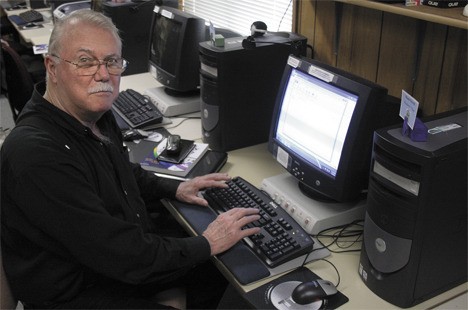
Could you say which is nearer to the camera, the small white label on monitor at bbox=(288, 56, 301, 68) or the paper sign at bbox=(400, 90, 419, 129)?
the paper sign at bbox=(400, 90, 419, 129)

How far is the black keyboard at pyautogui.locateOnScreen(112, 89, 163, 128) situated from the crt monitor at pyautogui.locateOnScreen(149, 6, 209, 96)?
0.15m

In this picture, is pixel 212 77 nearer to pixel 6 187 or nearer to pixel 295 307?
pixel 6 187

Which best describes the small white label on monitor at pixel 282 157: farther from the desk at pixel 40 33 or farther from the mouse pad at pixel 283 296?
the desk at pixel 40 33

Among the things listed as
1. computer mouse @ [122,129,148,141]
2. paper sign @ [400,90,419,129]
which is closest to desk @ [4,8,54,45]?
computer mouse @ [122,129,148,141]

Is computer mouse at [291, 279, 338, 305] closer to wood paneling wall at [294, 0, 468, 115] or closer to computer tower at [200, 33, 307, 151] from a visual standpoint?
wood paneling wall at [294, 0, 468, 115]

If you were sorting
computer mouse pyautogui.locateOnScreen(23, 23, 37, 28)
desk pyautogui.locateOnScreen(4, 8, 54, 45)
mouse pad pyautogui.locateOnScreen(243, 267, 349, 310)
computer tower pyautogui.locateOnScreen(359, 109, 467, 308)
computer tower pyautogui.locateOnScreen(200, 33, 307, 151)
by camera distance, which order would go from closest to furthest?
1. computer tower pyautogui.locateOnScreen(359, 109, 467, 308)
2. mouse pad pyautogui.locateOnScreen(243, 267, 349, 310)
3. computer tower pyautogui.locateOnScreen(200, 33, 307, 151)
4. desk pyautogui.locateOnScreen(4, 8, 54, 45)
5. computer mouse pyautogui.locateOnScreen(23, 23, 37, 28)

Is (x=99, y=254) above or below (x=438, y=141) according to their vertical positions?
below

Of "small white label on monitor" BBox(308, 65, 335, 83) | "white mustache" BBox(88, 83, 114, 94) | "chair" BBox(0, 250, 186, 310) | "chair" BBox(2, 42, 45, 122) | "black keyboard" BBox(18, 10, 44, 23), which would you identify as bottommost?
"chair" BBox(0, 250, 186, 310)

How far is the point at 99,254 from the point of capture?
1224 mm

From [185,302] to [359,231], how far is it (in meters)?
0.59

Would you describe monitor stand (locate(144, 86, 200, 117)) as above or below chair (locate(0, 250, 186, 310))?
above

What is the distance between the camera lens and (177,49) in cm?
224

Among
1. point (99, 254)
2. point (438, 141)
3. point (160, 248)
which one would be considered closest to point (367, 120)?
point (438, 141)

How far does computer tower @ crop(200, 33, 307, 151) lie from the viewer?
1805 mm
